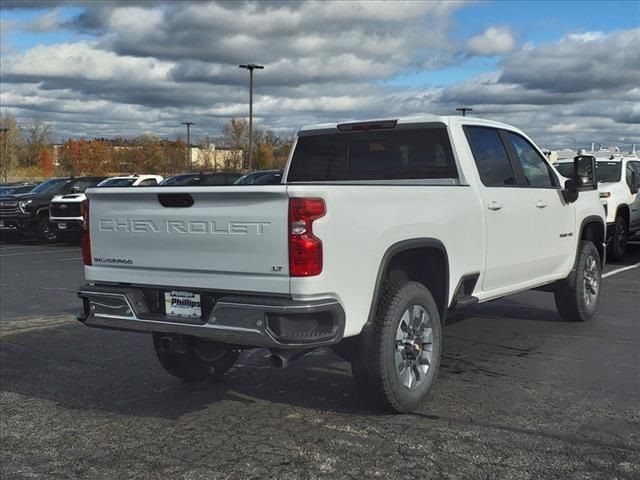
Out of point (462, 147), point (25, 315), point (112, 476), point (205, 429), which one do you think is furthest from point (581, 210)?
point (25, 315)

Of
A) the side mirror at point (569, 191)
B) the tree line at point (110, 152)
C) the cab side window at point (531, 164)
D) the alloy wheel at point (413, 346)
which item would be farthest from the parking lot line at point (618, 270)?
the tree line at point (110, 152)

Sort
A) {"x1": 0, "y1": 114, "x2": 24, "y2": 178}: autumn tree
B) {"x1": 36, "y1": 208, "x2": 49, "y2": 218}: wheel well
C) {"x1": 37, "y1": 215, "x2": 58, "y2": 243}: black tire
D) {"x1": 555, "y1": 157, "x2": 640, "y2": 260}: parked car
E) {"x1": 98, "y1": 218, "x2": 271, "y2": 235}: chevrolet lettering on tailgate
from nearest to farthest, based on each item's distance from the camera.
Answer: {"x1": 98, "y1": 218, "x2": 271, "y2": 235}: chevrolet lettering on tailgate
{"x1": 555, "y1": 157, "x2": 640, "y2": 260}: parked car
{"x1": 37, "y1": 215, "x2": 58, "y2": 243}: black tire
{"x1": 36, "y1": 208, "x2": 49, "y2": 218}: wheel well
{"x1": 0, "y1": 114, "x2": 24, "y2": 178}: autumn tree

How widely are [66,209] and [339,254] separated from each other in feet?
52.5

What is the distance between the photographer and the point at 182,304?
447 cm

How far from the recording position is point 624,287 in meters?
10.3

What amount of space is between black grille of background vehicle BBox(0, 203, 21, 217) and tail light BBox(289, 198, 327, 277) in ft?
57.8

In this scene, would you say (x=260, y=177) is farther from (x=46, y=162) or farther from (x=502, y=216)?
(x=46, y=162)

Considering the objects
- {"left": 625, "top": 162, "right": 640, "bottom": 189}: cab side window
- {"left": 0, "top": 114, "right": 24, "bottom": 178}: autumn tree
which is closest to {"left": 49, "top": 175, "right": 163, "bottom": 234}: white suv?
{"left": 625, "top": 162, "right": 640, "bottom": 189}: cab side window

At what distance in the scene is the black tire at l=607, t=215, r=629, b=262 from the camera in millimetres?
13500

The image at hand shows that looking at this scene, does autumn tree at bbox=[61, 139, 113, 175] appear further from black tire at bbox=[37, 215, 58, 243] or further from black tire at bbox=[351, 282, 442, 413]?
black tire at bbox=[351, 282, 442, 413]

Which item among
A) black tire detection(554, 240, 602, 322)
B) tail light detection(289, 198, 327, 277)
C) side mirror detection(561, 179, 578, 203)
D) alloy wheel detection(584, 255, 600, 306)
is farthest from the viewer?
alloy wheel detection(584, 255, 600, 306)

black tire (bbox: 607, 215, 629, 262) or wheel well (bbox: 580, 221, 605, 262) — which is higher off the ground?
wheel well (bbox: 580, 221, 605, 262)

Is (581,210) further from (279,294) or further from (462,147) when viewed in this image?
(279,294)

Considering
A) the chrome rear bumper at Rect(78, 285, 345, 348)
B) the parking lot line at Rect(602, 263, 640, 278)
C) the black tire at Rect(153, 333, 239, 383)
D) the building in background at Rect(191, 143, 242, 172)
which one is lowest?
the parking lot line at Rect(602, 263, 640, 278)
